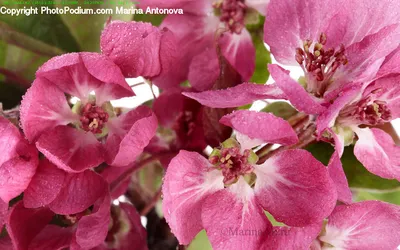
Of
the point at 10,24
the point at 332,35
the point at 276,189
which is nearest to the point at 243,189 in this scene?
the point at 276,189

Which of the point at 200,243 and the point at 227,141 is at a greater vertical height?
the point at 227,141

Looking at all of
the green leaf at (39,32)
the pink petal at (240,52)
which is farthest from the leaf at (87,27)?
the pink petal at (240,52)

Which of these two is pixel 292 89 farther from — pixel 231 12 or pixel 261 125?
pixel 231 12

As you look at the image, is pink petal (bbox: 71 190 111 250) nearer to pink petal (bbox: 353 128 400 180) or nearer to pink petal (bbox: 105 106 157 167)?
pink petal (bbox: 105 106 157 167)

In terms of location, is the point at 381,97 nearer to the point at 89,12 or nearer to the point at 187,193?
the point at 187,193

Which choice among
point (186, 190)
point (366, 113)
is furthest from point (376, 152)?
point (186, 190)

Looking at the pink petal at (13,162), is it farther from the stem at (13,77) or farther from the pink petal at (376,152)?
the pink petal at (376,152)

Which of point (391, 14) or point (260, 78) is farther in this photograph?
point (260, 78)
